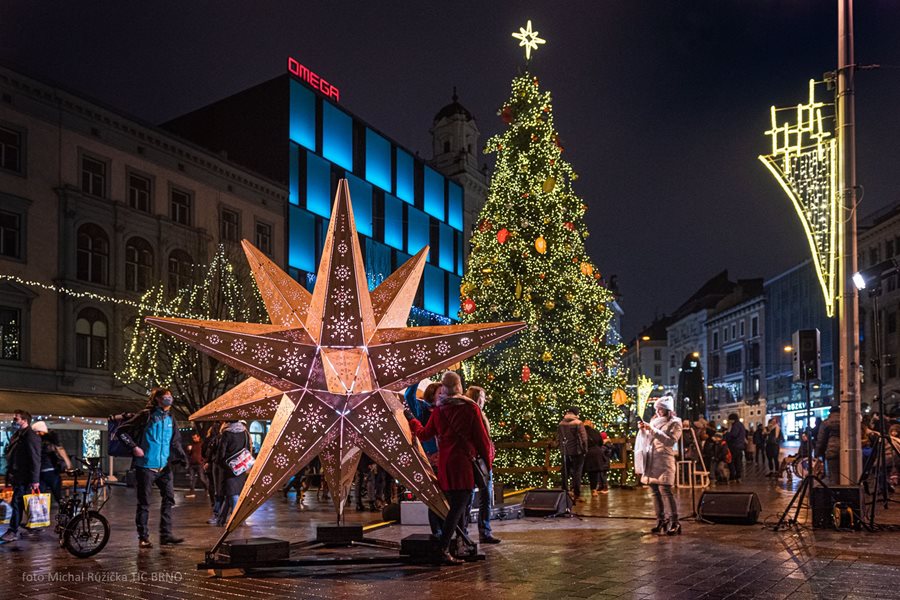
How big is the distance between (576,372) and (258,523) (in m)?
9.77

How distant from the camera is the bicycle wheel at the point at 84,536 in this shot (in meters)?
9.52

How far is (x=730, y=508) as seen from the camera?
12078 mm

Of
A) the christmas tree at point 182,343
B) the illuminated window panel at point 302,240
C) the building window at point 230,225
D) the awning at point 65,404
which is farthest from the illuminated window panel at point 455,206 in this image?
the awning at point 65,404

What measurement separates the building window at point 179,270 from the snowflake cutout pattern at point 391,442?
85.5ft

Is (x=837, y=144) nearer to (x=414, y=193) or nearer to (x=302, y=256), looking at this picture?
(x=302, y=256)

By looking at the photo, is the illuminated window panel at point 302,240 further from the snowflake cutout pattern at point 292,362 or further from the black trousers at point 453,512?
the black trousers at point 453,512

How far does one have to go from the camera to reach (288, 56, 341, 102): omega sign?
4222 centimetres

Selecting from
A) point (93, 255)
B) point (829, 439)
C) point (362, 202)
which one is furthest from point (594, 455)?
point (362, 202)

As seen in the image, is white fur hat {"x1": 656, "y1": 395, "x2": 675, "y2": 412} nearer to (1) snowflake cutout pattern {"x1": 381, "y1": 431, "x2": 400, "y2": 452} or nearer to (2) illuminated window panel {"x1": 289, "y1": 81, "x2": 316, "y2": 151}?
(1) snowflake cutout pattern {"x1": 381, "y1": 431, "x2": 400, "y2": 452}

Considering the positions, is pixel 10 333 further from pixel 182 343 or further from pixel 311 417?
pixel 311 417

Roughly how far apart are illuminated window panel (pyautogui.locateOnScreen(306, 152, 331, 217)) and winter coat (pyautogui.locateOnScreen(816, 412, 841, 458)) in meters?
30.9

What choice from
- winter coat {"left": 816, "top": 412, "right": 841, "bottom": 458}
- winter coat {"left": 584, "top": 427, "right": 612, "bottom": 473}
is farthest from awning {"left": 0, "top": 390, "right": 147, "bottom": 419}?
winter coat {"left": 816, "top": 412, "right": 841, "bottom": 458}

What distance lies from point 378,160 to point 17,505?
128ft

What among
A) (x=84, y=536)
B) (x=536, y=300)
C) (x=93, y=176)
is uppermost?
(x=93, y=176)
